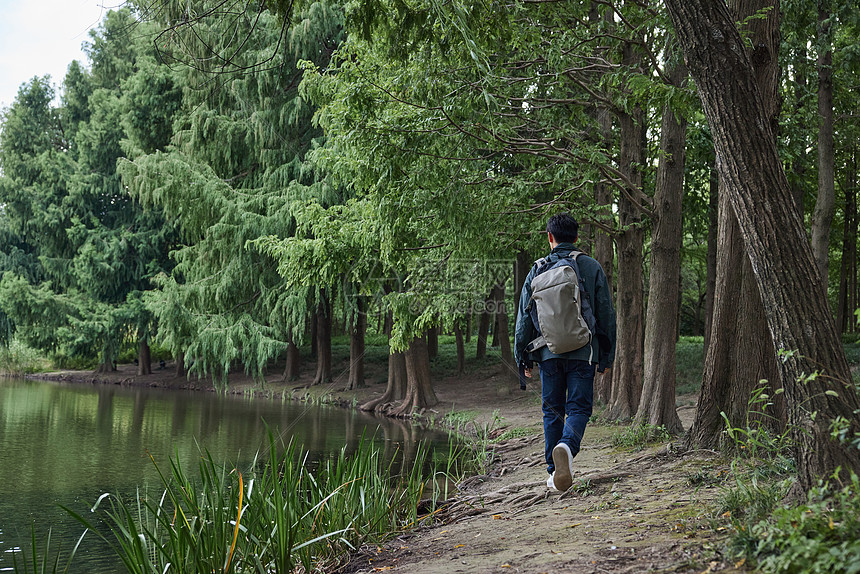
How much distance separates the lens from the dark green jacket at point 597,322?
15.9 feet

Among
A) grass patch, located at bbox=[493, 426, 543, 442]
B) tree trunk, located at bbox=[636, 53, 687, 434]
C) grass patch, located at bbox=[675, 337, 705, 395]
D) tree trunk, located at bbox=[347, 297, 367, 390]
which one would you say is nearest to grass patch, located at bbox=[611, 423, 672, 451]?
tree trunk, located at bbox=[636, 53, 687, 434]

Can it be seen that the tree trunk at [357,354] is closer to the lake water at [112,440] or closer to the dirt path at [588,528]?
the lake water at [112,440]

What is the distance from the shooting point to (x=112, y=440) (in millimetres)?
12516

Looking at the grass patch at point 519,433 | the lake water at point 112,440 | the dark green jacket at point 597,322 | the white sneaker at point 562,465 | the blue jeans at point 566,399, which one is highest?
the dark green jacket at point 597,322

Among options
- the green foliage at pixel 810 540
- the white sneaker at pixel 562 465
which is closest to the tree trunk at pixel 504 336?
the white sneaker at pixel 562 465

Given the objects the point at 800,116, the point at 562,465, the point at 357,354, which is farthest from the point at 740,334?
the point at 357,354

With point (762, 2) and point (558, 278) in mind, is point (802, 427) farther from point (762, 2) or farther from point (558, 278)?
point (762, 2)

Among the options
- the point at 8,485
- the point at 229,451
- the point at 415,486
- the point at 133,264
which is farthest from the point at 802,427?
the point at 133,264

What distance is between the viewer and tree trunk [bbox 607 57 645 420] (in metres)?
10.5

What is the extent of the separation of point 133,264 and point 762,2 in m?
26.4

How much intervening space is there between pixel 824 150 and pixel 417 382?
10090 mm

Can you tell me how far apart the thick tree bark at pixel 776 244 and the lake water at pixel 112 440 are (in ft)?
9.28

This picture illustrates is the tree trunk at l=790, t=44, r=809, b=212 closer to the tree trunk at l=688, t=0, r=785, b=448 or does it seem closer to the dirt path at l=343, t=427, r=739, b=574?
the tree trunk at l=688, t=0, r=785, b=448

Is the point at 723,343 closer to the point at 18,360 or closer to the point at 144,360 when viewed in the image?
the point at 144,360
